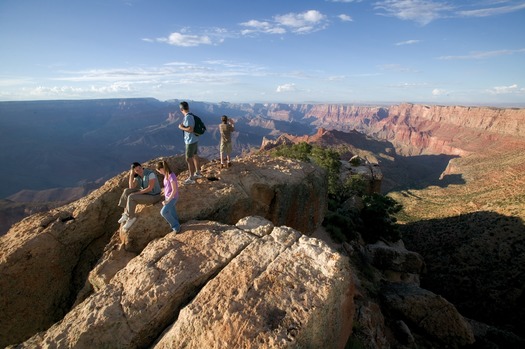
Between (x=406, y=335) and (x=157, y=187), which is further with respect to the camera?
(x=406, y=335)

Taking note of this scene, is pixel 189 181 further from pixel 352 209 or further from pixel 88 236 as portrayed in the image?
pixel 352 209

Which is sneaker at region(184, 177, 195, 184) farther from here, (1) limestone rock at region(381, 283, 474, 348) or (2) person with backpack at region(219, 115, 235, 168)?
(1) limestone rock at region(381, 283, 474, 348)

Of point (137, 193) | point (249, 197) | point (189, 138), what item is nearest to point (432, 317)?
point (249, 197)

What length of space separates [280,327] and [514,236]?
42516 mm

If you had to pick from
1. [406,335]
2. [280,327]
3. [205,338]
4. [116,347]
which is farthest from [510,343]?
[116,347]

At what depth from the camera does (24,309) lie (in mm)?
10758

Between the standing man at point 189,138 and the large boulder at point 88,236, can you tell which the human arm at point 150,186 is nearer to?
the large boulder at point 88,236

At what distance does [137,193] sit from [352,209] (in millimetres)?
26812

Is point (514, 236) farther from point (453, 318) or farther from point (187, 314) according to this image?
point (187, 314)

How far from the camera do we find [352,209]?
108ft

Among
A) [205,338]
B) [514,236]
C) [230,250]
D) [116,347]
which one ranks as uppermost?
[230,250]

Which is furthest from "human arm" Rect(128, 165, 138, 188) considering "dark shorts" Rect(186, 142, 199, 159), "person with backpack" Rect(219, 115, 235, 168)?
"person with backpack" Rect(219, 115, 235, 168)

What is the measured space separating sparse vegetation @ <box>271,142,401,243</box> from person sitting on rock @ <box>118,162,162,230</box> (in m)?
11.5

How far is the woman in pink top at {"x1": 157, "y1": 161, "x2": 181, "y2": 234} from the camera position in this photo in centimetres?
1016
